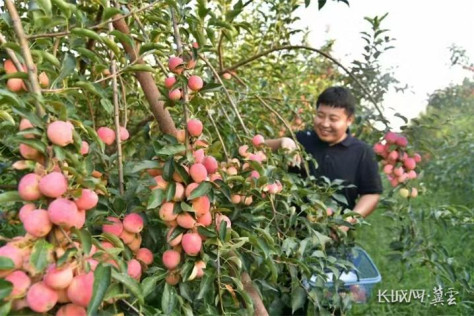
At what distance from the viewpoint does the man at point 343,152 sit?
199 centimetres

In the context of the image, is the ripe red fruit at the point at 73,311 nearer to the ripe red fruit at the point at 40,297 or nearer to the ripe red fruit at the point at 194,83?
the ripe red fruit at the point at 40,297

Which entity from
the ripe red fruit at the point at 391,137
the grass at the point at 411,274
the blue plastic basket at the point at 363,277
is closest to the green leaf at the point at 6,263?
the ripe red fruit at the point at 391,137

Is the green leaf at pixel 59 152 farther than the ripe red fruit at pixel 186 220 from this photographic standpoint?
No

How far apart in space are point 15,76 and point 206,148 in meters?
0.39

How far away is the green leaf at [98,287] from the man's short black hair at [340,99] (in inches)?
61.7

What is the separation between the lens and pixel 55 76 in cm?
78

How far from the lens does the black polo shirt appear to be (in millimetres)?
2047

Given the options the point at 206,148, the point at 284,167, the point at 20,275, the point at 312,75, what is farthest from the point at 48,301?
the point at 312,75

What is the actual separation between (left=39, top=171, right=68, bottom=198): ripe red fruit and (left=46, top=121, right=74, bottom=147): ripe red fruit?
0.04m

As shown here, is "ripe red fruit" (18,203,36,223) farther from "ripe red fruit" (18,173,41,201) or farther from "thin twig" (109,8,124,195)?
"thin twig" (109,8,124,195)

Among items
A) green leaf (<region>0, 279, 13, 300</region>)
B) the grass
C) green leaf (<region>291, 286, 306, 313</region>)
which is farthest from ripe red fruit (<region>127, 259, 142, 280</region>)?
the grass

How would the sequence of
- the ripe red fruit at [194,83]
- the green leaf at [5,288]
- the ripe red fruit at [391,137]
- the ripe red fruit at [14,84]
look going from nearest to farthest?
the green leaf at [5,288] < the ripe red fruit at [14,84] < the ripe red fruit at [194,83] < the ripe red fruit at [391,137]

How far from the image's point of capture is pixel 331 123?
78.9 inches

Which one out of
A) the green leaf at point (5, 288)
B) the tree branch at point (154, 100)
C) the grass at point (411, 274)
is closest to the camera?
the green leaf at point (5, 288)
